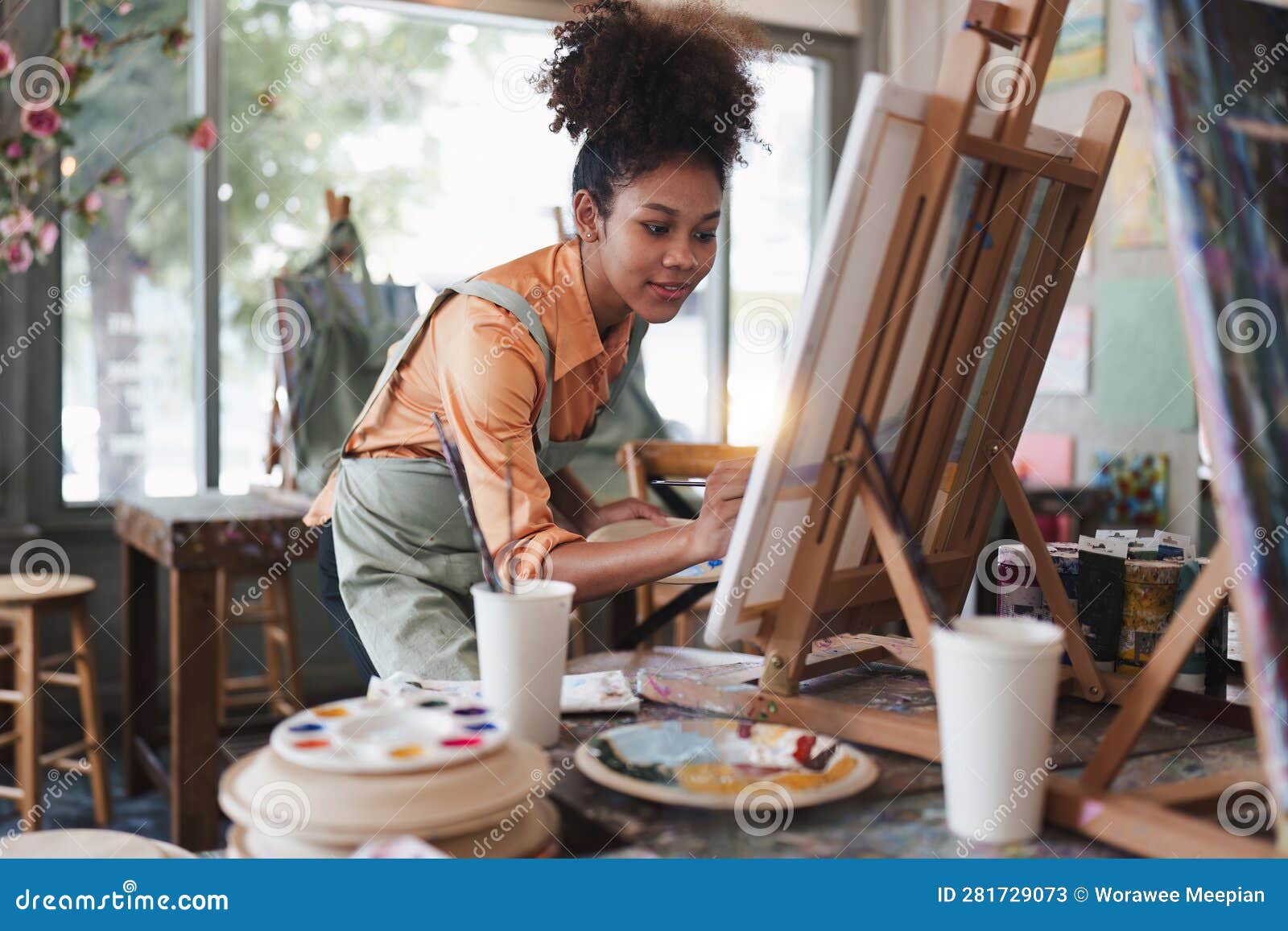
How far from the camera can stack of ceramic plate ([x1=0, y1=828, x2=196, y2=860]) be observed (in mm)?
931

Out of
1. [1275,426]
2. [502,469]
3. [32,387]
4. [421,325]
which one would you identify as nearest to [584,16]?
[421,325]

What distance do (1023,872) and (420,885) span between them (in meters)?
0.39

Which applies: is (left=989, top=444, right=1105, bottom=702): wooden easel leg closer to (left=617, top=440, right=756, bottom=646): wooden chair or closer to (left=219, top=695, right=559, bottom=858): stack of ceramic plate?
(left=219, top=695, right=559, bottom=858): stack of ceramic plate

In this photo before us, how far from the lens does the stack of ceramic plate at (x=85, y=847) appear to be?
93 centimetres

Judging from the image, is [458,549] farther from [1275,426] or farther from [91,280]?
[91,280]

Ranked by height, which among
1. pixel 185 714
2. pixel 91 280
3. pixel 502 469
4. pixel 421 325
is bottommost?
pixel 185 714

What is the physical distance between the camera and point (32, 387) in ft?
11.2

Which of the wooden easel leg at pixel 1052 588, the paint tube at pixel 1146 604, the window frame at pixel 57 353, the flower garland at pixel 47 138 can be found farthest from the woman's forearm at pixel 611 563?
the window frame at pixel 57 353

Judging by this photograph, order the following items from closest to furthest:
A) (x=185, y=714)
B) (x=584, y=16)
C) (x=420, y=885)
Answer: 1. (x=420, y=885)
2. (x=584, y=16)
3. (x=185, y=714)

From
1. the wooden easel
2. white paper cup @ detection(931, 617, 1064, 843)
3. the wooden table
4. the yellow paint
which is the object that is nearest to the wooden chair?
the wooden table

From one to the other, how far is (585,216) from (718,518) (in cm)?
65

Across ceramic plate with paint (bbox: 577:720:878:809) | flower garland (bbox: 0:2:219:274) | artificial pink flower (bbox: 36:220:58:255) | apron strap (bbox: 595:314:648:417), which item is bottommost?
ceramic plate with paint (bbox: 577:720:878:809)

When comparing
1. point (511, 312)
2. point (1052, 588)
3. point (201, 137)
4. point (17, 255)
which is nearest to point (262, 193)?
point (201, 137)

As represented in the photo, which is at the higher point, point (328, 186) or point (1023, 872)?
point (328, 186)
